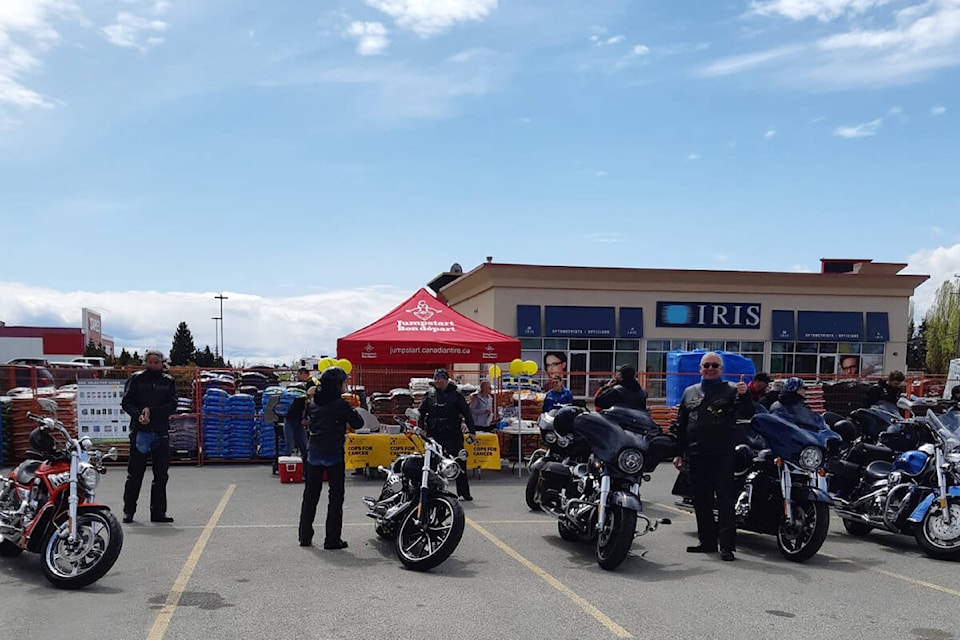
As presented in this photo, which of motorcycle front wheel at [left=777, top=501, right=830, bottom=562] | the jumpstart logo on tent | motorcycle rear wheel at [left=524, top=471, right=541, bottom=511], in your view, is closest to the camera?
motorcycle front wheel at [left=777, top=501, right=830, bottom=562]

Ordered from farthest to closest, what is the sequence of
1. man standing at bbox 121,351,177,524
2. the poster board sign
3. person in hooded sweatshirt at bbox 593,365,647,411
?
the poster board sign
man standing at bbox 121,351,177,524
person in hooded sweatshirt at bbox 593,365,647,411

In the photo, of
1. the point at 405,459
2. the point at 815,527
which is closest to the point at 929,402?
the point at 815,527

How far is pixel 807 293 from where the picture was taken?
42.0 m

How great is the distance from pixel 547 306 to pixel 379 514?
103ft

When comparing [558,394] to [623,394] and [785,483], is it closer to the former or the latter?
[623,394]

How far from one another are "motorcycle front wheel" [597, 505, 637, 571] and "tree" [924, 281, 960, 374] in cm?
6287

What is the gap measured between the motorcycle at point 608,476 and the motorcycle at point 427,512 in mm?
1261

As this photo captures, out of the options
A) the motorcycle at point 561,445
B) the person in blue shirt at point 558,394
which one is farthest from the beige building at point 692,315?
the motorcycle at point 561,445

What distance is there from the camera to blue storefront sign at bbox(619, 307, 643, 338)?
3984cm

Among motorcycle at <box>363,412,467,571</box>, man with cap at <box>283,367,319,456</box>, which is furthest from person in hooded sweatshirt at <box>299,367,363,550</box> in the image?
man with cap at <box>283,367,319,456</box>

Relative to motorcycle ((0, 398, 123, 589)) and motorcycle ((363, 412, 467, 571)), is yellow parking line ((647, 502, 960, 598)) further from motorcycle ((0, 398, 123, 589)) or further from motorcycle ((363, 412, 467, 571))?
motorcycle ((0, 398, 123, 589))

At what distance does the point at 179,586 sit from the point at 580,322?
33.5 meters

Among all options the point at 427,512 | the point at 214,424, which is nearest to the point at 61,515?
the point at 427,512

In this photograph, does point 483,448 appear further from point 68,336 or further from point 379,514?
point 68,336
